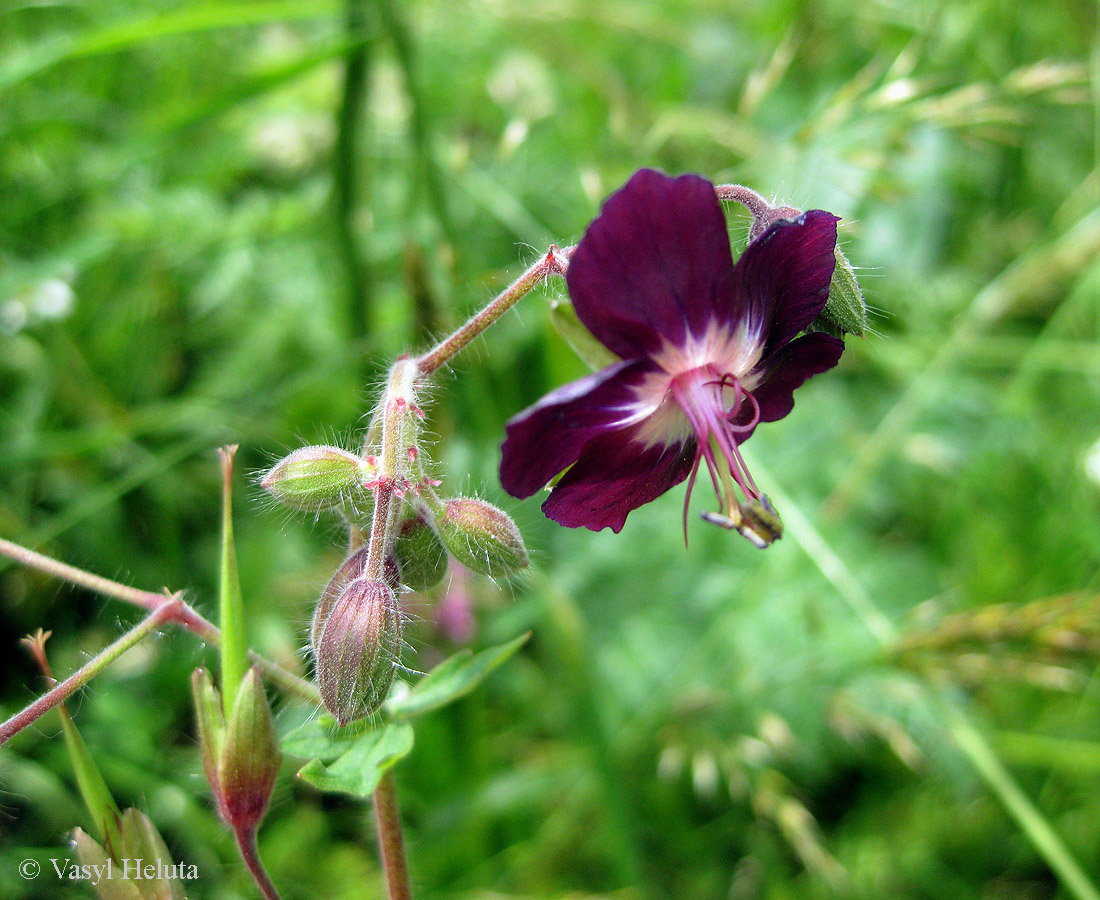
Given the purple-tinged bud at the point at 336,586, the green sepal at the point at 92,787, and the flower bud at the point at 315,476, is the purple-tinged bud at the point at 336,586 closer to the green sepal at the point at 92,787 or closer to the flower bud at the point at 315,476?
the flower bud at the point at 315,476

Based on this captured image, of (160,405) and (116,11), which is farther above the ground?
(116,11)

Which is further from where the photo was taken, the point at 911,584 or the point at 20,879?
the point at 911,584

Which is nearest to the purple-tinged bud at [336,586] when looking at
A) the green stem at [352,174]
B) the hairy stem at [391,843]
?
the hairy stem at [391,843]

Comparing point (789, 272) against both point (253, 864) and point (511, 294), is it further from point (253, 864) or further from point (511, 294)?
point (253, 864)

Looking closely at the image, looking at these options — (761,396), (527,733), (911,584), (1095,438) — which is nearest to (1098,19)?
(1095,438)

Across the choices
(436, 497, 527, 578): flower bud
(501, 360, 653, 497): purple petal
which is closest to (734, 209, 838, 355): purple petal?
(501, 360, 653, 497): purple petal

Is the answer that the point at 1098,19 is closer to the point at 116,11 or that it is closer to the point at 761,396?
the point at 761,396

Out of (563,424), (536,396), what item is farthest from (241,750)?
(536,396)
